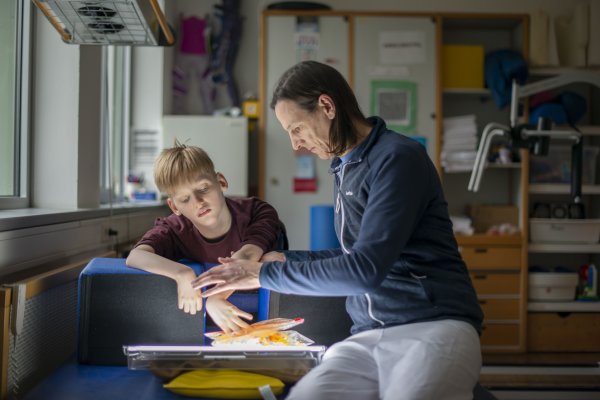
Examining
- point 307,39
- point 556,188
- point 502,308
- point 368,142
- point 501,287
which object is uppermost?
point 307,39

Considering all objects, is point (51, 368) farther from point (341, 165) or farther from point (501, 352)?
point (501, 352)

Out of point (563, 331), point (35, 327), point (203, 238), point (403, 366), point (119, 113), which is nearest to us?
point (403, 366)

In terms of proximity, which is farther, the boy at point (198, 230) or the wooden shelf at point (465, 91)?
the wooden shelf at point (465, 91)

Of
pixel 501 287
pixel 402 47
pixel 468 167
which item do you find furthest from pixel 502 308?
pixel 402 47

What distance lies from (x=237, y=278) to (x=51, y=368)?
75cm

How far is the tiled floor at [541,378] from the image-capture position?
285 centimetres

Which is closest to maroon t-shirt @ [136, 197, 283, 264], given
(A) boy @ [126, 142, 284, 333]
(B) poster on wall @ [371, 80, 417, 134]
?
(A) boy @ [126, 142, 284, 333]

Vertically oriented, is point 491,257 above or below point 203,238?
below

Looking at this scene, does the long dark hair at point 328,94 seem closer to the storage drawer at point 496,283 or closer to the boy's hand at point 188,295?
the boy's hand at point 188,295

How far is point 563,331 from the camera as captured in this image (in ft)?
12.5

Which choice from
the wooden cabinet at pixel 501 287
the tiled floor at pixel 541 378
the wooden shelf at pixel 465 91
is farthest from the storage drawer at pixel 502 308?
the wooden shelf at pixel 465 91

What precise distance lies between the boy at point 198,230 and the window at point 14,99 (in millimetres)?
760

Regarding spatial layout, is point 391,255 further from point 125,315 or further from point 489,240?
point 489,240

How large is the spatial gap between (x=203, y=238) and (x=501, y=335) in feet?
8.77
